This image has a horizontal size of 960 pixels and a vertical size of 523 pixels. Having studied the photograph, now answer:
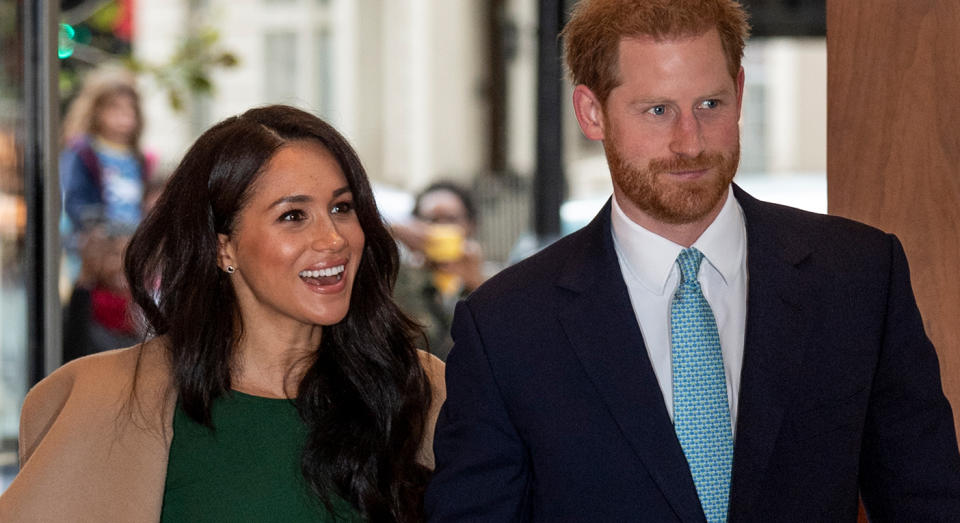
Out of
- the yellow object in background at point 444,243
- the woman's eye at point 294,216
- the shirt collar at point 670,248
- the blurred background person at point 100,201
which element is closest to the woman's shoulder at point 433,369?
the woman's eye at point 294,216

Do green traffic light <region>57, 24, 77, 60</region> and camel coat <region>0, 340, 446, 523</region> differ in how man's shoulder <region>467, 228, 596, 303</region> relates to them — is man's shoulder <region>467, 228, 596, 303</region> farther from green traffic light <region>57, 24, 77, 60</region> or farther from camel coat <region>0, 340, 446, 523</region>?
green traffic light <region>57, 24, 77, 60</region>

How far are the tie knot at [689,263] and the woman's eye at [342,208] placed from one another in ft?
2.56

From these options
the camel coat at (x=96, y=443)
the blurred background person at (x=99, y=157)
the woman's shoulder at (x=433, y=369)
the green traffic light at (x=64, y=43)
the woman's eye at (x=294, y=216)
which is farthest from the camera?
the blurred background person at (x=99, y=157)

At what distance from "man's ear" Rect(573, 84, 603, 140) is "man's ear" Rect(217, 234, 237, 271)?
827 mm

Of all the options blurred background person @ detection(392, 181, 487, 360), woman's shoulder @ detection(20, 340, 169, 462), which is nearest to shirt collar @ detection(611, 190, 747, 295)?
woman's shoulder @ detection(20, 340, 169, 462)

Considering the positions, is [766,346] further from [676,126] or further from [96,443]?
[96,443]

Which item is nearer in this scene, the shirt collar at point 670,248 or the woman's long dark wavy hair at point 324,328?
the shirt collar at point 670,248

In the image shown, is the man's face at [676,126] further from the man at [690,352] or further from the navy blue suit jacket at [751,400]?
the navy blue suit jacket at [751,400]

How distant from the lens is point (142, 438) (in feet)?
7.39

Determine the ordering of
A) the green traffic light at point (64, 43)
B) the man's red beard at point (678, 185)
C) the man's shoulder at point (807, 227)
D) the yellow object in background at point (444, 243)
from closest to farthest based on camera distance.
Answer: the man's red beard at point (678, 185), the man's shoulder at point (807, 227), the green traffic light at point (64, 43), the yellow object in background at point (444, 243)

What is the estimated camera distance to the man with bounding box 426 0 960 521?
1706 mm

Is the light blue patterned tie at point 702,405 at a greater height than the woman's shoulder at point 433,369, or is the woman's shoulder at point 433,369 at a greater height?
the light blue patterned tie at point 702,405

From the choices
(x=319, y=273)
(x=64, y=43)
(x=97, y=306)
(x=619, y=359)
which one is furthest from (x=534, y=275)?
(x=97, y=306)

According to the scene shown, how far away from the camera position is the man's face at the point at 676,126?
66.5 inches
